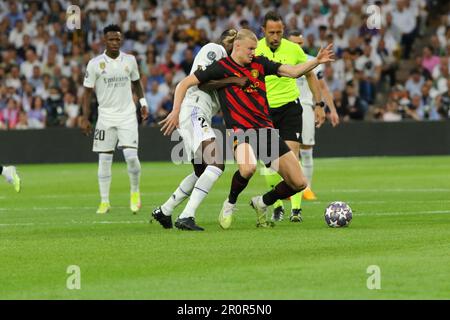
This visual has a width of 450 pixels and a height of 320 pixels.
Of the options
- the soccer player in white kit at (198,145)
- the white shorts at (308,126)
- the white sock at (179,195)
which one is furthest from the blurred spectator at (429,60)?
the white sock at (179,195)

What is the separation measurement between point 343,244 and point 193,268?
2.11 metres

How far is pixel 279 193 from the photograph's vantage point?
13.5 metres

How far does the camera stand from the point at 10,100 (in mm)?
30812

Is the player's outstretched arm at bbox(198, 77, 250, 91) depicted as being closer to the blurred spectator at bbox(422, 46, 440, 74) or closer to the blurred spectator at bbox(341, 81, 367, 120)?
the blurred spectator at bbox(341, 81, 367, 120)

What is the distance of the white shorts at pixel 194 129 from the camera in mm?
13547

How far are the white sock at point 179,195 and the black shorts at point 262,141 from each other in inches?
35.0

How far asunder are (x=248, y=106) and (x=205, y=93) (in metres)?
0.69

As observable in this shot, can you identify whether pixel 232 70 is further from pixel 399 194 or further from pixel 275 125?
pixel 399 194

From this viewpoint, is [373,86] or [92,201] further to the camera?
[373,86]

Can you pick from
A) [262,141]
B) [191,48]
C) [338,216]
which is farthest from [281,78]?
[191,48]
